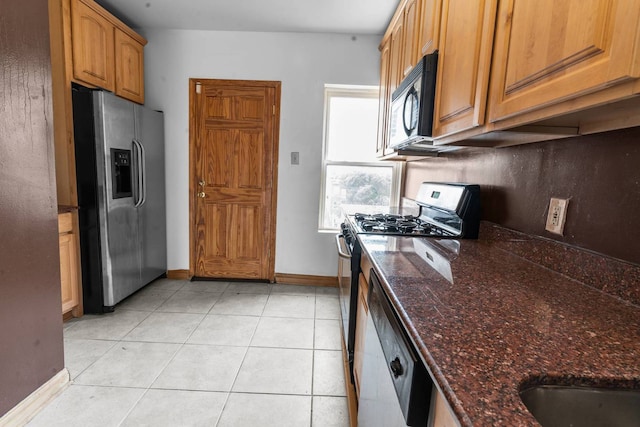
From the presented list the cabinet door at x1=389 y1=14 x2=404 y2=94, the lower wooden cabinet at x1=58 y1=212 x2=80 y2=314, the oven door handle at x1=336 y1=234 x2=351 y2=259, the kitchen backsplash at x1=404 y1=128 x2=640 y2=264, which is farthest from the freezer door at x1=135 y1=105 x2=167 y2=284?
the kitchen backsplash at x1=404 y1=128 x2=640 y2=264

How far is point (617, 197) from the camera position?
2.96ft

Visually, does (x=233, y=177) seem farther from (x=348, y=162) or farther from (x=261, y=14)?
(x=261, y=14)

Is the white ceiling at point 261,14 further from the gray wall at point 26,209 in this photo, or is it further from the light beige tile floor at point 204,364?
the light beige tile floor at point 204,364

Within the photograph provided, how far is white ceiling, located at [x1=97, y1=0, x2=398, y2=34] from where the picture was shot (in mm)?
2492

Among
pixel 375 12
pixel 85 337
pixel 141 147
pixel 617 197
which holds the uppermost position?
pixel 375 12

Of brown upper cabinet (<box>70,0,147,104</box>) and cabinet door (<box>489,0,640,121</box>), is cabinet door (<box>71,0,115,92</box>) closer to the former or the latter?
brown upper cabinet (<box>70,0,147,104</box>)

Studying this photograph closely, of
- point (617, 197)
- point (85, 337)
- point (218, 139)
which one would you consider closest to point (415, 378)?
point (617, 197)

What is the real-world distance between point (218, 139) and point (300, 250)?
137 cm

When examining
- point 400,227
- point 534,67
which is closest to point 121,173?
point 400,227

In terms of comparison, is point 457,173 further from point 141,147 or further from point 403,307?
point 141,147

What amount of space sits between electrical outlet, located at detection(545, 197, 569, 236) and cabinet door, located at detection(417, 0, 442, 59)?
33.7 inches

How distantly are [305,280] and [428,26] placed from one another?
8.14 feet

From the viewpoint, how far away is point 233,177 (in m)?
3.17

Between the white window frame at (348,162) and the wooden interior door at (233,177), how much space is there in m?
0.48
